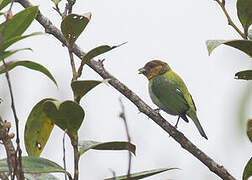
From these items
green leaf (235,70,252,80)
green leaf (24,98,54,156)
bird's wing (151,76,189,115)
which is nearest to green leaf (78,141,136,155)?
green leaf (24,98,54,156)

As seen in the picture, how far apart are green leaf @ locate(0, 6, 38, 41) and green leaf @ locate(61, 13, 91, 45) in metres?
0.14

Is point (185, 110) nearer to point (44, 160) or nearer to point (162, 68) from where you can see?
point (162, 68)

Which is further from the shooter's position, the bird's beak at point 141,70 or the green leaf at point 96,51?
the bird's beak at point 141,70

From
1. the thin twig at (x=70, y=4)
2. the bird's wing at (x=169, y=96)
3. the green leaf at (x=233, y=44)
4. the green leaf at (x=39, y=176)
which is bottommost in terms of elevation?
the bird's wing at (x=169, y=96)

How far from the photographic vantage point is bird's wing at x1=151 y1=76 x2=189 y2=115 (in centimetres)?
480

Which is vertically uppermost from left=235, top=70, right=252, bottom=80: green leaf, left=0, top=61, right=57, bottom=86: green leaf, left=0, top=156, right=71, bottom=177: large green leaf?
left=0, top=61, right=57, bottom=86: green leaf

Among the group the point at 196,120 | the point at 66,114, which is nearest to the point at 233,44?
the point at 66,114

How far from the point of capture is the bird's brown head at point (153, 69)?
551cm

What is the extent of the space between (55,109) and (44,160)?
0.22 meters

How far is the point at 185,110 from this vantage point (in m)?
4.84

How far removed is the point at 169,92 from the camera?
503 cm

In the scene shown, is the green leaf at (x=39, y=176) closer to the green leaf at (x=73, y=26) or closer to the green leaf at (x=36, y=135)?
the green leaf at (x=36, y=135)

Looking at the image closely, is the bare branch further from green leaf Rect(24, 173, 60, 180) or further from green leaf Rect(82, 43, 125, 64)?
green leaf Rect(82, 43, 125, 64)

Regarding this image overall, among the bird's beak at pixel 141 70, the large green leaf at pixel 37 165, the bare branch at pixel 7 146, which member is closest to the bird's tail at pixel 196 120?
the bird's beak at pixel 141 70
